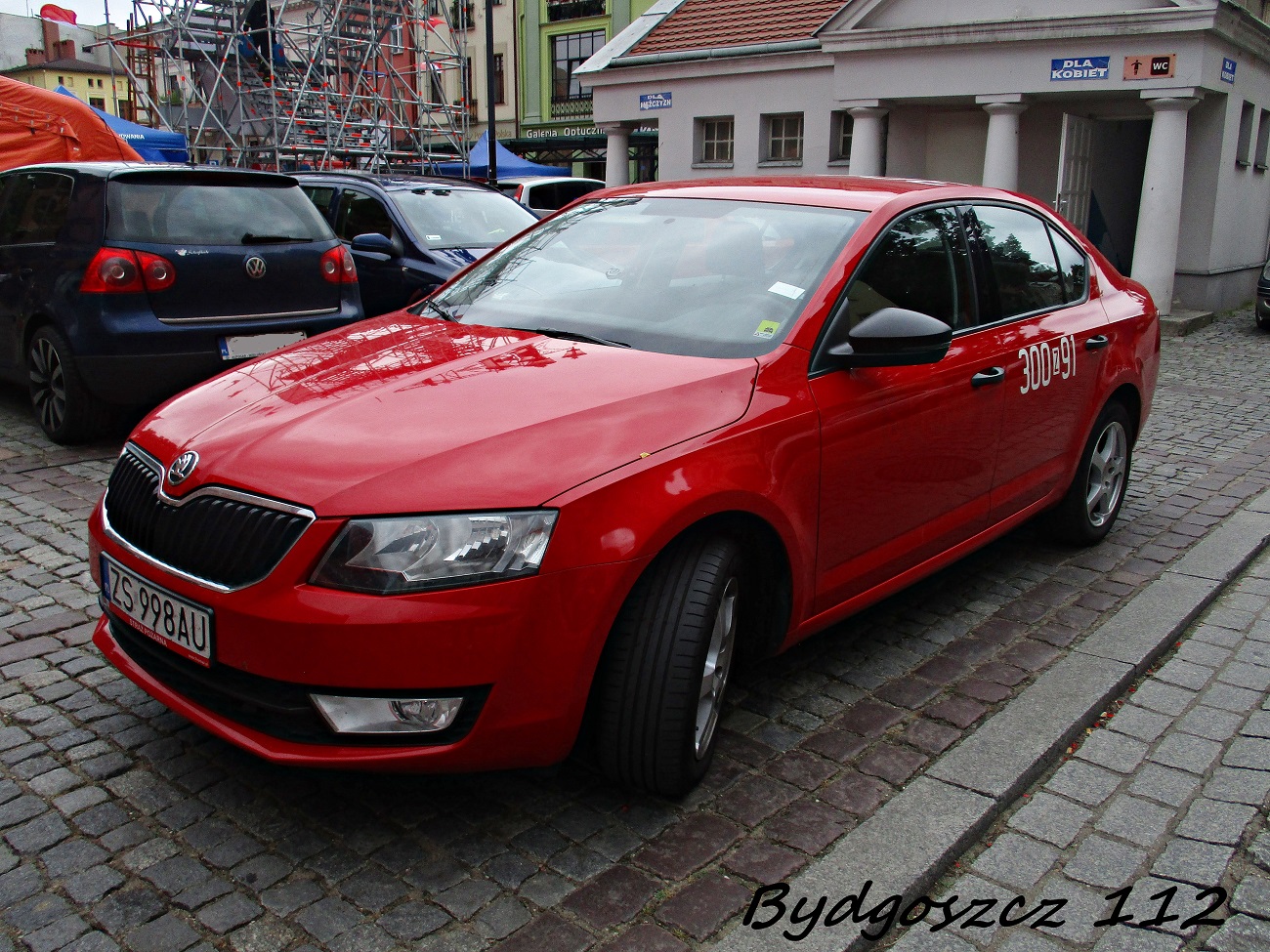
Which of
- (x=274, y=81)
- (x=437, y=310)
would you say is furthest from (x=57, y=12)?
(x=437, y=310)

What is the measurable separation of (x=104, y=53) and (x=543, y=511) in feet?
351

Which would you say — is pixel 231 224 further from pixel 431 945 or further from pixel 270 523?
pixel 431 945

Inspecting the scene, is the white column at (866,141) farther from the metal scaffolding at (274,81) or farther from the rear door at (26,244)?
the metal scaffolding at (274,81)

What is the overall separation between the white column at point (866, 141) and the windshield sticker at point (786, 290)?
14.9m

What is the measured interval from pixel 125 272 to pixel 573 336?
3847 mm

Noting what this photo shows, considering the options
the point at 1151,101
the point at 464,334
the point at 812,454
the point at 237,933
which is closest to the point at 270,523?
the point at 237,933

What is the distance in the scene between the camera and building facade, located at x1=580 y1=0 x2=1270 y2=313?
14.5 metres

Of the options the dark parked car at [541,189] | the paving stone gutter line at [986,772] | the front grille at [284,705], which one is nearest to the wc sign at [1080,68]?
the dark parked car at [541,189]

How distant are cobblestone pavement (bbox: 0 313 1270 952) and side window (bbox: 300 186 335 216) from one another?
22.2 feet

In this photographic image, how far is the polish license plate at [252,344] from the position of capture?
6516 millimetres

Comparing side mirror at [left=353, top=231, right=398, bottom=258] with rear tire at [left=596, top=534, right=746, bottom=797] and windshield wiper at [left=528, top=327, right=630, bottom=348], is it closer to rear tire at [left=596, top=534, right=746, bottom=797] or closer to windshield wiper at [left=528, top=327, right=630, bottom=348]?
windshield wiper at [left=528, top=327, right=630, bottom=348]

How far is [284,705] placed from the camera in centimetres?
263

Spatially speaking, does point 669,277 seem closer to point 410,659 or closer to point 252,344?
A: point 410,659

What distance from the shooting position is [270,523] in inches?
103
